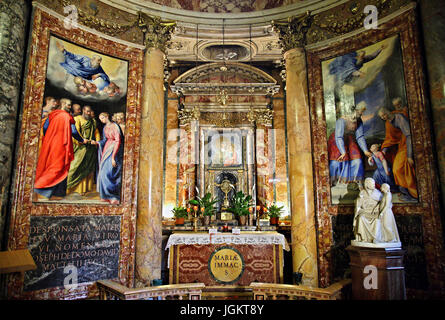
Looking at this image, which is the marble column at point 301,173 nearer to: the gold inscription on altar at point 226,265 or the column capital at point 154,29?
the gold inscription on altar at point 226,265

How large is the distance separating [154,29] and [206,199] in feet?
14.5

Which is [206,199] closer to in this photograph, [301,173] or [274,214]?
[274,214]

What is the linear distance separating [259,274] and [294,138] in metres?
3.04

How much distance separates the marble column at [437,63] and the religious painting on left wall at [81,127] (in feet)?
19.1

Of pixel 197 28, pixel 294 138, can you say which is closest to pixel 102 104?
pixel 197 28

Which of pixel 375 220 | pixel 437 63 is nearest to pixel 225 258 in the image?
pixel 375 220

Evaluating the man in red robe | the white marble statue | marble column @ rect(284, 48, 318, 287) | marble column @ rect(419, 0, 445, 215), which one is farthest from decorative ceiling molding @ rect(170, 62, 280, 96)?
the white marble statue

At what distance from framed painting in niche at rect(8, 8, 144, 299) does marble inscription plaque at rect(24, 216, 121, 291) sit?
0.05 ft

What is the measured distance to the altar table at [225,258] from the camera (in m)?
6.45

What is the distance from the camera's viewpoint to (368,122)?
19.9 feet

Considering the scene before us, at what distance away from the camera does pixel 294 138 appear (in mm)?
6723

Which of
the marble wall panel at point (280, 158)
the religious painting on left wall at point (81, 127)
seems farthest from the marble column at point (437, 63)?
the marble wall panel at point (280, 158)

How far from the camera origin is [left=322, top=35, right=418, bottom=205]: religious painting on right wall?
18.2 ft

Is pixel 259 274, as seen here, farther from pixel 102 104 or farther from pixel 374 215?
pixel 102 104
